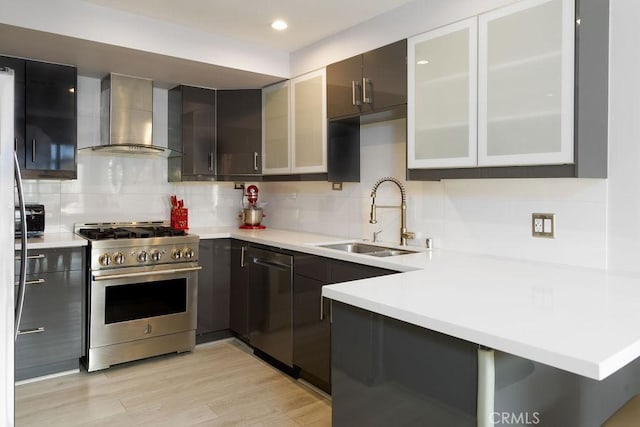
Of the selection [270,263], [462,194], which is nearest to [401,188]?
[462,194]

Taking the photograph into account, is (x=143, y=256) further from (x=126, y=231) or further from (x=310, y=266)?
(x=310, y=266)

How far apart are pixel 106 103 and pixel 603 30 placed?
323 centimetres

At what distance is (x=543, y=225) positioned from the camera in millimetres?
2178

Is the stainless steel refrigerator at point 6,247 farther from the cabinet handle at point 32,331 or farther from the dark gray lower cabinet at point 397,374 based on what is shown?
the cabinet handle at point 32,331

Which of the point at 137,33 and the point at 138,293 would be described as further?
the point at 138,293

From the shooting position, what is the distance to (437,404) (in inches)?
49.5

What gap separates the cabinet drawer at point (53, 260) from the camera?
278cm

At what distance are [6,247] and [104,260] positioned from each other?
1.41 metres

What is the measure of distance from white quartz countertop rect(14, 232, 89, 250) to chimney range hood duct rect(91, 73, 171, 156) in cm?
70

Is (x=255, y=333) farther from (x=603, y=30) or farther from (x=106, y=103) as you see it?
(x=603, y=30)

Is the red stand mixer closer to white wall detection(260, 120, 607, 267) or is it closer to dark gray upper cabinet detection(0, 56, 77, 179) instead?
white wall detection(260, 120, 607, 267)

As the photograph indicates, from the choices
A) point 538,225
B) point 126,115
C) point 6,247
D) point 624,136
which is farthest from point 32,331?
point 624,136

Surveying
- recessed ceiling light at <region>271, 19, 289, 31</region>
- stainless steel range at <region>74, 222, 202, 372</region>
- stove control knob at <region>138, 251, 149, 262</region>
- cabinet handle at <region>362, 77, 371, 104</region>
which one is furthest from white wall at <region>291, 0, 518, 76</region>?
stove control knob at <region>138, 251, 149, 262</region>

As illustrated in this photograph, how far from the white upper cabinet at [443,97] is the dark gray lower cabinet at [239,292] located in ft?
5.26
